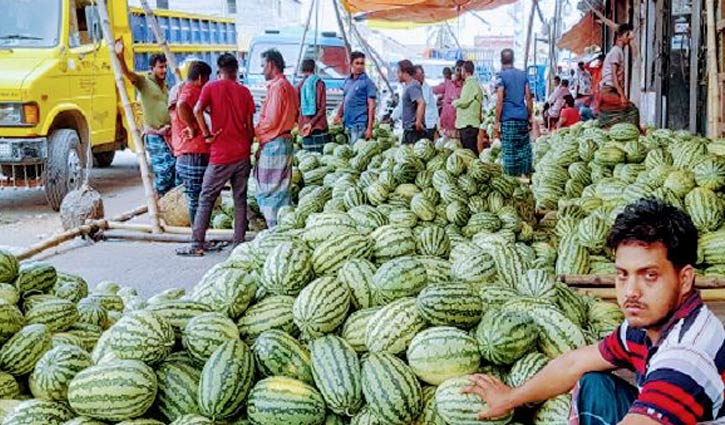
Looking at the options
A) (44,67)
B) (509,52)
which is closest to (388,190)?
(509,52)

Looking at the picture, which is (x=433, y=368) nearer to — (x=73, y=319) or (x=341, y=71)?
(x=73, y=319)

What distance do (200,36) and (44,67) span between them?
7183 millimetres

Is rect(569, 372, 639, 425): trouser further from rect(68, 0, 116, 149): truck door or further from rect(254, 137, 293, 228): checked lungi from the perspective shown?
rect(68, 0, 116, 149): truck door

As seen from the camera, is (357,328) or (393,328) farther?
(357,328)

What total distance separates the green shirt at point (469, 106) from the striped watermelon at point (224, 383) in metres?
8.62

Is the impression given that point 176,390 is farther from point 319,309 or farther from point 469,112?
point 469,112

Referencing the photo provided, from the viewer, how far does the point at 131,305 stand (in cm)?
379

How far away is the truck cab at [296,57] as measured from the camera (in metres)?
17.6

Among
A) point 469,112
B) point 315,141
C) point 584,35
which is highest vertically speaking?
point 584,35

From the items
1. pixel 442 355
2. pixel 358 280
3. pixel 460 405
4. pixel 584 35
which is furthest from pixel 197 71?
pixel 584 35

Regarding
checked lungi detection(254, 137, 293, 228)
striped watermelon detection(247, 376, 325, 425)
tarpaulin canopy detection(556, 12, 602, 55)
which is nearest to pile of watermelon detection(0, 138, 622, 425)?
striped watermelon detection(247, 376, 325, 425)

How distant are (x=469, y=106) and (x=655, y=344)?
29.6ft

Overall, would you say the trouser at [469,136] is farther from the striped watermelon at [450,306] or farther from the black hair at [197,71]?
the striped watermelon at [450,306]

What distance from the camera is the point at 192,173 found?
7621 millimetres
